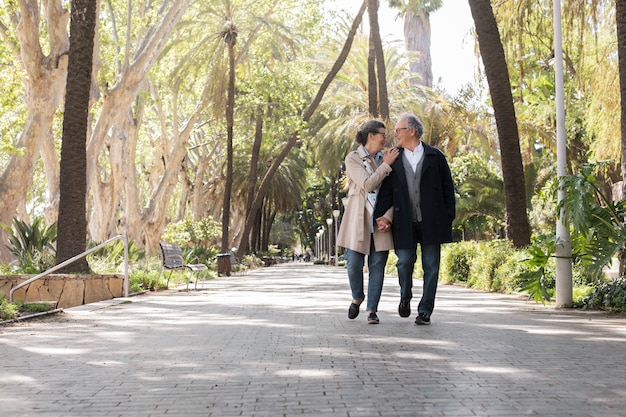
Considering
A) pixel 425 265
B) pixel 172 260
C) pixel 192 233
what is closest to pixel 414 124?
pixel 425 265

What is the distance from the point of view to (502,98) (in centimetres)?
1567

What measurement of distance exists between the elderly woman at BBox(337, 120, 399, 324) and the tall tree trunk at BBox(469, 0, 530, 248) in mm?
6776

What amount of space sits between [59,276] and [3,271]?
7.17ft

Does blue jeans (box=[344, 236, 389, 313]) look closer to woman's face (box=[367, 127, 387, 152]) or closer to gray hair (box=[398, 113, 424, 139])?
woman's face (box=[367, 127, 387, 152])

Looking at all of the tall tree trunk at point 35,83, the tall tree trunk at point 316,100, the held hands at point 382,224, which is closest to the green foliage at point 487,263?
the held hands at point 382,224

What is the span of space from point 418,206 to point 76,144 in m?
7.68

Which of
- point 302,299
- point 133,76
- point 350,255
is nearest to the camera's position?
point 350,255

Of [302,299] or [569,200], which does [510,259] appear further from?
[569,200]

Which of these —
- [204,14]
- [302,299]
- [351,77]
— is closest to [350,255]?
[302,299]

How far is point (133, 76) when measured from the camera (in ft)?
78.1

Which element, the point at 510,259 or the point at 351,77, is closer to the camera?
the point at 510,259

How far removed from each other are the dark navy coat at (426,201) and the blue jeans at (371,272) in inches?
12.7

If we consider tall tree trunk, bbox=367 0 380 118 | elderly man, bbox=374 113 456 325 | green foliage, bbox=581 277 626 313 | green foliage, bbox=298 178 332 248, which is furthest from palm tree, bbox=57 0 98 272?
green foliage, bbox=298 178 332 248

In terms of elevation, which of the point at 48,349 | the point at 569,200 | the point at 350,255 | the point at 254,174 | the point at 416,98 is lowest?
the point at 48,349
